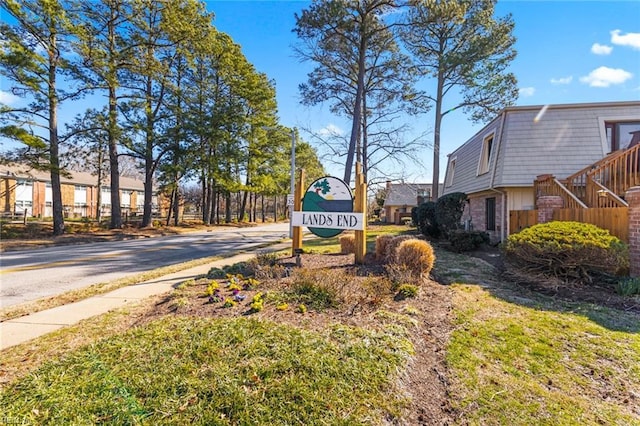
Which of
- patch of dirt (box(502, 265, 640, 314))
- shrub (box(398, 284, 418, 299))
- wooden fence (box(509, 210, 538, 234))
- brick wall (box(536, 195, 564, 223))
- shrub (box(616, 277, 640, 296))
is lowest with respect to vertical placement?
patch of dirt (box(502, 265, 640, 314))

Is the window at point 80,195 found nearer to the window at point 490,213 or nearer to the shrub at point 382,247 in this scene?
the shrub at point 382,247

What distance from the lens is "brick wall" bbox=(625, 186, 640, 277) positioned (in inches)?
217

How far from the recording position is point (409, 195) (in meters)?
33.3

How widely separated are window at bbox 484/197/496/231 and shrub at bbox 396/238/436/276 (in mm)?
8142

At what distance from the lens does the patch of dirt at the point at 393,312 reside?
2.28 metres

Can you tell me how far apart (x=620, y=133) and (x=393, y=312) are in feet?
38.8

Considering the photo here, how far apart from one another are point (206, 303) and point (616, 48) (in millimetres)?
13634

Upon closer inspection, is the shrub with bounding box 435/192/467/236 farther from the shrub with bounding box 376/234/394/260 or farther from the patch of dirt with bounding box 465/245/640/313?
the shrub with bounding box 376/234/394/260

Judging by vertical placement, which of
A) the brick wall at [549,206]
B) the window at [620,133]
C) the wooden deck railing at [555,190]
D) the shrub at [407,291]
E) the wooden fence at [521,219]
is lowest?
the shrub at [407,291]

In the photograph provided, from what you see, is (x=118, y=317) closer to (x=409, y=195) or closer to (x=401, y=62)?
(x=401, y=62)

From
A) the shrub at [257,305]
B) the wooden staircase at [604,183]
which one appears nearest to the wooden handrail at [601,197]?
the wooden staircase at [604,183]

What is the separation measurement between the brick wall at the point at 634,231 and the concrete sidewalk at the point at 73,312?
26.3 feet

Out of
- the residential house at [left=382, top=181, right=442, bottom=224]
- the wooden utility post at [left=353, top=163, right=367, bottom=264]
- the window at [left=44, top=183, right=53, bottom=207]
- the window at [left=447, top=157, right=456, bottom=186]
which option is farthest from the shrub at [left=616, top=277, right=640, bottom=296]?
the window at [left=44, top=183, right=53, bottom=207]

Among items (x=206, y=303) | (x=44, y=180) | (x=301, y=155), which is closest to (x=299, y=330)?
(x=206, y=303)
